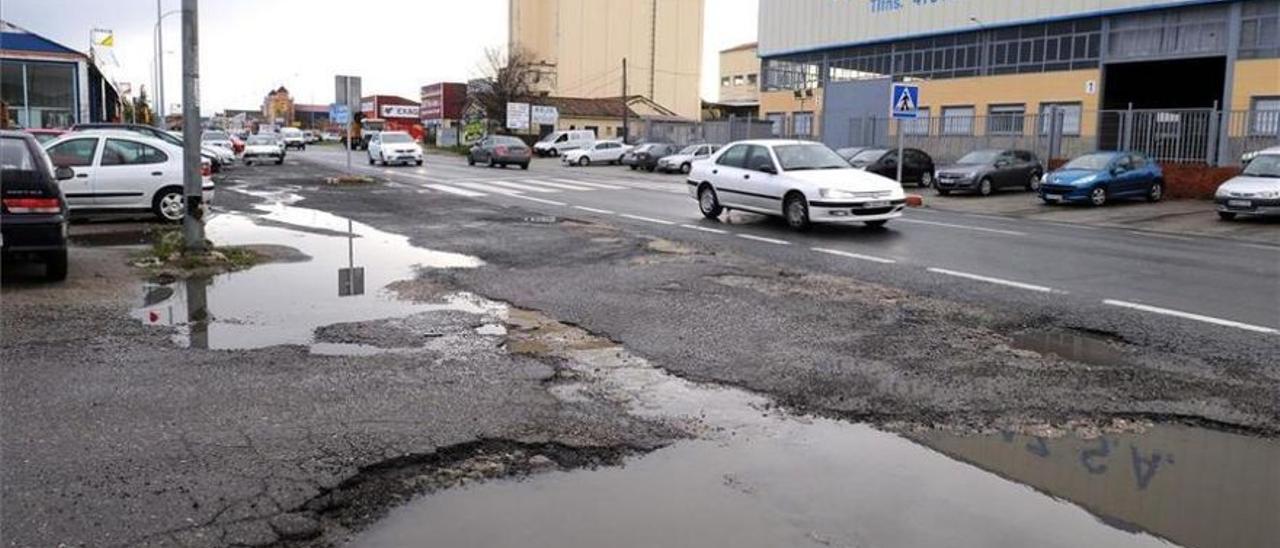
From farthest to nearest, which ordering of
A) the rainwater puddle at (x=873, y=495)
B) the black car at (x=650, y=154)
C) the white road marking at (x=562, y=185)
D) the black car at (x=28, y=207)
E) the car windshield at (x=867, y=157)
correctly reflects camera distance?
the black car at (x=650, y=154) → the car windshield at (x=867, y=157) → the white road marking at (x=562, y=185) → the black car at (x=28, y=207) → the rainwater puddle at (x=873, y=495)

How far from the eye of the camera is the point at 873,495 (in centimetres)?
457

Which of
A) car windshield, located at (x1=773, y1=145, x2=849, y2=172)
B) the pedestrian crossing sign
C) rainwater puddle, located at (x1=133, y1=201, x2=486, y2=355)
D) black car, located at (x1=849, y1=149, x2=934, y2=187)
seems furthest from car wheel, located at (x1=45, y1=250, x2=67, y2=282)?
black car, located at (x1=849, y1=149, x2=934, y2=187)

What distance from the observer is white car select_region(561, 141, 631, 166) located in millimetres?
53250

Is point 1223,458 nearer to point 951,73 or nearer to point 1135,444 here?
point 1135,444

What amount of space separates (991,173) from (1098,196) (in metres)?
4.12

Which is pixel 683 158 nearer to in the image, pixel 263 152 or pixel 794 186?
pixel 263 152

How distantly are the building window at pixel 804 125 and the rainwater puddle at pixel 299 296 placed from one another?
3722 cm

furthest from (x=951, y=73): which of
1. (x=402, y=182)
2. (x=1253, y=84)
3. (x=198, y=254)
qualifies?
(x=198, y=254)

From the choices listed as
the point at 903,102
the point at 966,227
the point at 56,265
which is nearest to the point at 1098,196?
the point at 903,102

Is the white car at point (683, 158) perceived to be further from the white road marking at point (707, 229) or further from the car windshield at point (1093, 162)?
the white road marking at point (707, 229)

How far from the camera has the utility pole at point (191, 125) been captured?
38.6 feet

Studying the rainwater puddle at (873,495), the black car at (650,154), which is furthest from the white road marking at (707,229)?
the black car at (650,154)

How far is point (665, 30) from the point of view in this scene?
97.4 meters

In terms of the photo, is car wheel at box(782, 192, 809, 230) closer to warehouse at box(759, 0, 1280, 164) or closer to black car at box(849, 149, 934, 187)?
black car at box(849, 149, 934, 187)
